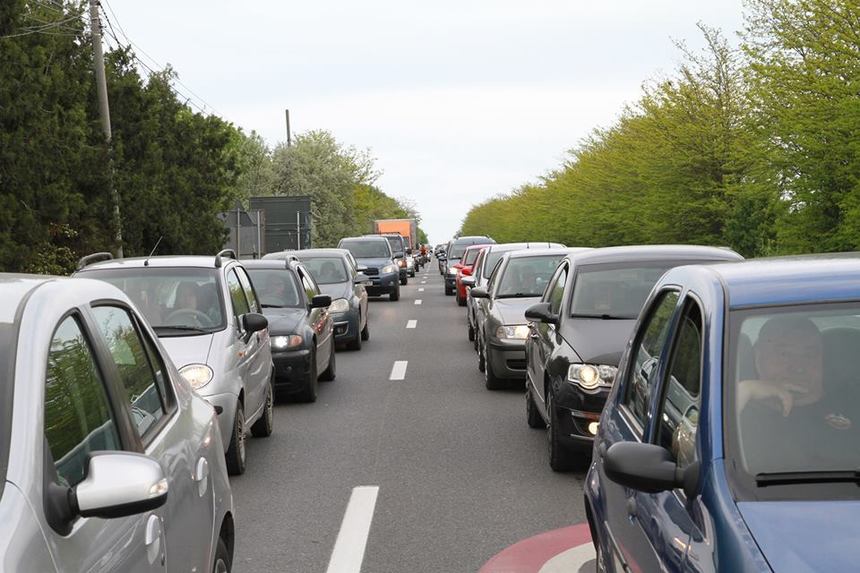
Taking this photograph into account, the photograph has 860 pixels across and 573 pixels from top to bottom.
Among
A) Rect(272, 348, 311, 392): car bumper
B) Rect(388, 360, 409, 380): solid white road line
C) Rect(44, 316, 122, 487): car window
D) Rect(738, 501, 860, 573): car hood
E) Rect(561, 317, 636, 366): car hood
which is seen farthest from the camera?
Rect(388, 360, 409, 380): solid white road line

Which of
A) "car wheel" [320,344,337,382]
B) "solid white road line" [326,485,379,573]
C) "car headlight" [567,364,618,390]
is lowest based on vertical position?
"car wheel" [320,344,337,382]

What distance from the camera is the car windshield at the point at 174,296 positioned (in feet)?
32.7

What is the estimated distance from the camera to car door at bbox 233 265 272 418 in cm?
1008

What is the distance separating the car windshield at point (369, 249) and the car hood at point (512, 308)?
2106 centimetres

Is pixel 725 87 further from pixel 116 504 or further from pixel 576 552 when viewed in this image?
pixel 116 504

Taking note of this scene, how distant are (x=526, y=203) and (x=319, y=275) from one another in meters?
67.7

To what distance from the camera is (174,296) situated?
10.2m

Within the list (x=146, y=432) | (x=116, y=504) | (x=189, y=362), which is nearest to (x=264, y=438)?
(x=189, y=362)

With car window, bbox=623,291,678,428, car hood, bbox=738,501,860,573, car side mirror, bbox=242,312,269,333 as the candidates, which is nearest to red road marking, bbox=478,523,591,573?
car window, bbox=623,291,678,428

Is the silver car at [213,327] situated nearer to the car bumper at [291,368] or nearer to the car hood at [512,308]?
the car bumper at [291,368]

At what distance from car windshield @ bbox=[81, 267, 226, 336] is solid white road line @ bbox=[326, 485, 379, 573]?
2.16 metres

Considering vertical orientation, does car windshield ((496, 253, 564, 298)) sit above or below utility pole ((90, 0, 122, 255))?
below

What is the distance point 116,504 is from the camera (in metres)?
2.87

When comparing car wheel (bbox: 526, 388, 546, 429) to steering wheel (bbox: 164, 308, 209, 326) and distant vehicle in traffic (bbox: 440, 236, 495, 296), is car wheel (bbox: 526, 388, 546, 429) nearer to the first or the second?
steering wheel (bbox: 164, 308, 209, 326)
